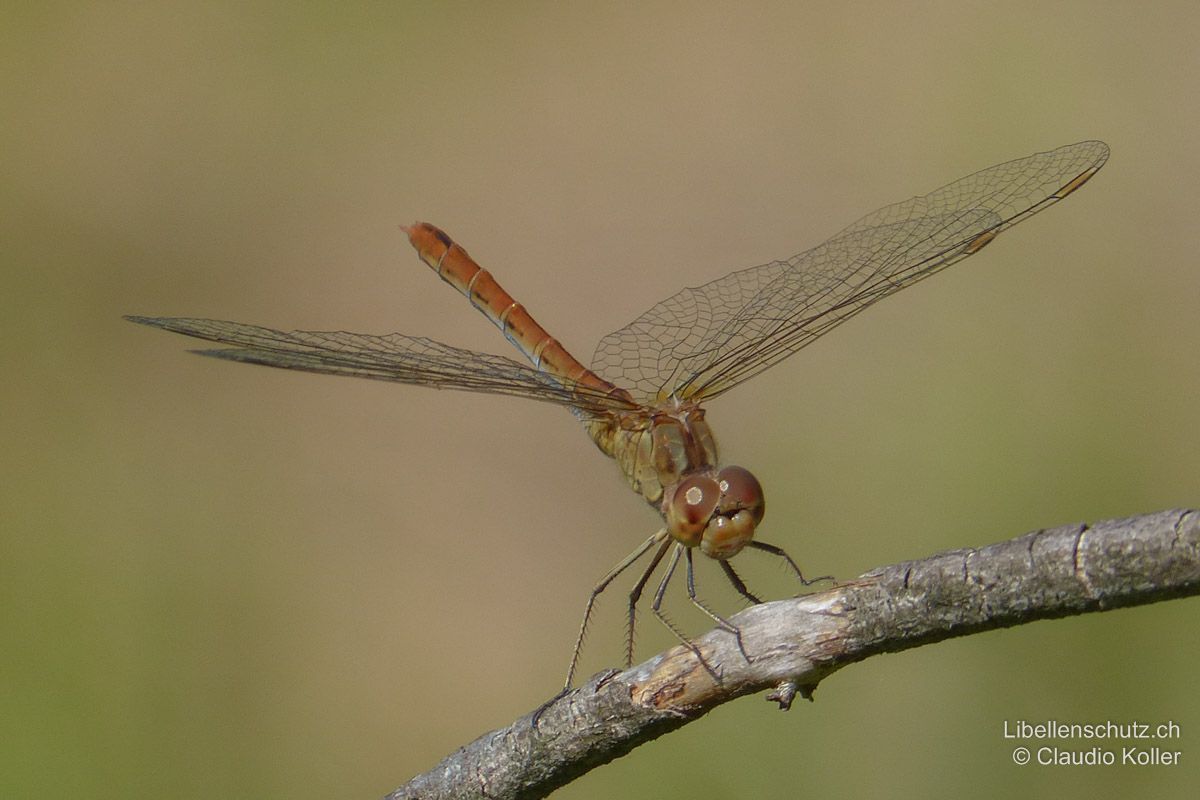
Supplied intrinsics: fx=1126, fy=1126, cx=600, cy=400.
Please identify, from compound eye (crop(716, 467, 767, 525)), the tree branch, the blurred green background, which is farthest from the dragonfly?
the tree branch

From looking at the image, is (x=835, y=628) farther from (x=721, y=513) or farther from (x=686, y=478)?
(x=686, y=478)

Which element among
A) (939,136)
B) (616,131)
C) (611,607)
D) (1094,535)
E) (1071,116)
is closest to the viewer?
(1094,535)

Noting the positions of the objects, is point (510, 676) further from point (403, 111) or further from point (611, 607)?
point (403, 111)

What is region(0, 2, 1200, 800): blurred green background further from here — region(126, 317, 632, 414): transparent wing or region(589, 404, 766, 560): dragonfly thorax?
region(126, 317, 632, 414): transparent wing

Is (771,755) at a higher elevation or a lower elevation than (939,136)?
lower

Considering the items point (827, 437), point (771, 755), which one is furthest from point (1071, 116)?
point (771, 755)

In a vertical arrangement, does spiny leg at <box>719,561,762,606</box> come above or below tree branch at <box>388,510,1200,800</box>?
above
